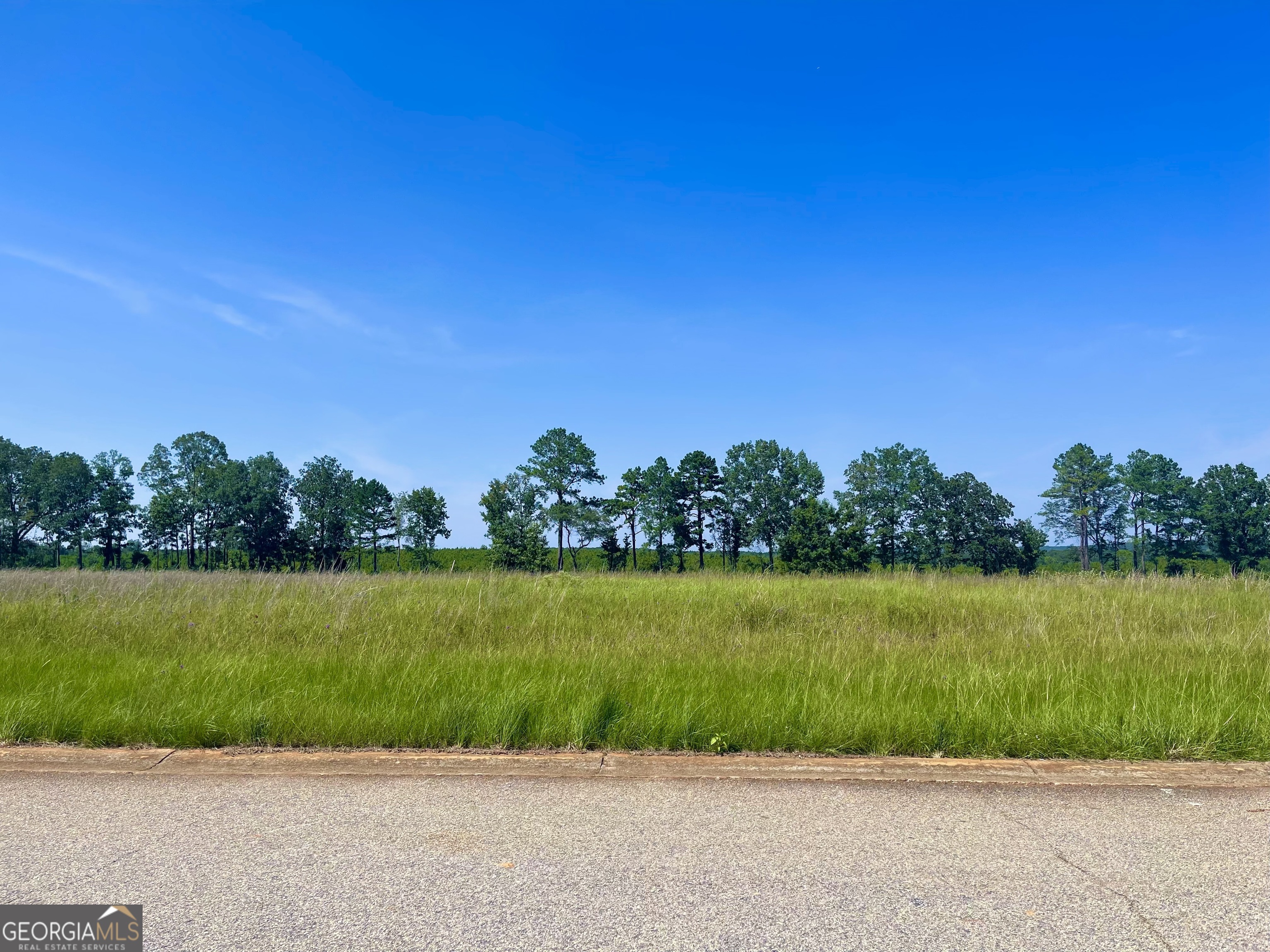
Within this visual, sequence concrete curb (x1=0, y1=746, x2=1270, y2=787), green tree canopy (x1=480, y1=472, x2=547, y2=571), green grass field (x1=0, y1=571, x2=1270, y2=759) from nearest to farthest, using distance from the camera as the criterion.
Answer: concrete curb (x1=0, y1=746, x2=1270, y2=787)
green grass field (x1=0, y1=571, x2=1270, y2=759)
green tree canopy (x1=480, y1=472, x2=547, y2=571)

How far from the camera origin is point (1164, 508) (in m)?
80.6

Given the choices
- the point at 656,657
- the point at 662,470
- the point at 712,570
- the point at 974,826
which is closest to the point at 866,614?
the point at 656,657

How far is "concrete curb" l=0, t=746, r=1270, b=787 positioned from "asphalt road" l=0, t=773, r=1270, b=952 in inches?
4.9

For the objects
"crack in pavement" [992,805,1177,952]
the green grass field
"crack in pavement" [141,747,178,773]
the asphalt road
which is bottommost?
"crack in pavement" [992,805,1177,952]

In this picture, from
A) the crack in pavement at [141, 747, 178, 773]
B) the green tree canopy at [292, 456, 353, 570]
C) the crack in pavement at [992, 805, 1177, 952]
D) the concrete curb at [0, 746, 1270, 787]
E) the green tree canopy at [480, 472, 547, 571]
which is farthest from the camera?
the green tree canopy at [292, 456, 353, 570]

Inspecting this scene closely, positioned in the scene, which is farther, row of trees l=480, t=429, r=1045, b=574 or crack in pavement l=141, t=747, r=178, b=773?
row of trees l=480, t=429, r=1045, b=574

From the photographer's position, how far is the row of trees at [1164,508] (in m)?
77.1

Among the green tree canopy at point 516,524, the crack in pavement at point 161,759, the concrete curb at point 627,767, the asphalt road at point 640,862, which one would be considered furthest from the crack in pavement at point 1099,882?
the green tree canopy at point 516,524

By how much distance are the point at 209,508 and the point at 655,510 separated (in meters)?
47.0

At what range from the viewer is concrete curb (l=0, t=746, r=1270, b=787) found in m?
4.36

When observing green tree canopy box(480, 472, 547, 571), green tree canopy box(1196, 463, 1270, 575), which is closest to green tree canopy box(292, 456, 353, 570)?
green tree canopy box(480, 472, 547, 571)

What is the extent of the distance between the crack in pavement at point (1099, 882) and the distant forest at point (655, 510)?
207 feet

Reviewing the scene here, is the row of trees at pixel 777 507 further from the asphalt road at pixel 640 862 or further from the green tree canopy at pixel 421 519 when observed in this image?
the asphalt road at pixel 640 862

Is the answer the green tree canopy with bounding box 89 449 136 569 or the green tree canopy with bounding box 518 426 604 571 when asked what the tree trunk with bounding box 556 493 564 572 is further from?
the green tree canopy with bounding box 89 449 136 569
